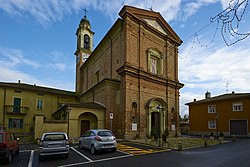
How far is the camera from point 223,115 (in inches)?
1383

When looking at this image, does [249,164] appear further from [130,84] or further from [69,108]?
[69,108]

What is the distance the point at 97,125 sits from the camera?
74.4 ft

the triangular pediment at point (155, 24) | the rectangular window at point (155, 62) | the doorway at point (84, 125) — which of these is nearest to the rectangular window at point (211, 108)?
the rectangular window at point (155, 62)

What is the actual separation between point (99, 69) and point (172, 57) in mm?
10697

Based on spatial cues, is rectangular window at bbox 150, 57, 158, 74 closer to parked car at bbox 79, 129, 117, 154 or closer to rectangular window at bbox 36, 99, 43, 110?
parked car at bbox 79, 129, 117, 154

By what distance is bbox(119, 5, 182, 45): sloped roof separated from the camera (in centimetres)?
2312

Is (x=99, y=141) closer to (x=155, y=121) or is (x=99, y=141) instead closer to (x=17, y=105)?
(x=155, y=121)

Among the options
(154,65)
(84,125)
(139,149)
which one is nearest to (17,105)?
(84,125)

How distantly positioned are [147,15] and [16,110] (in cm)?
2340

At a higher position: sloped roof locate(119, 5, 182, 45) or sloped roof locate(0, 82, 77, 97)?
sloped roof locate(119, 5, 182, 45)

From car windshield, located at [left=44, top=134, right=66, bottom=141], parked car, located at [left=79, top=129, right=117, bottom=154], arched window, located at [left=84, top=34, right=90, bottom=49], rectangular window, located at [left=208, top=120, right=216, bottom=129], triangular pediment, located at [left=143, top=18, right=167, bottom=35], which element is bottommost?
rectangular window, located at [left=208, top=120, right=216, bottom=129]

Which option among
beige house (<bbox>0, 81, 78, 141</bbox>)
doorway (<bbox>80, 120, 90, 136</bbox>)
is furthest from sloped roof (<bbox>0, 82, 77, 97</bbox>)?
doorway (<bbox>80, 120, 90, 136</bbox>)

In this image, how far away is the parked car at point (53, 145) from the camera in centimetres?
1090

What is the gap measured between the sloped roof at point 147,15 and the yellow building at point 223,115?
13.0 m
